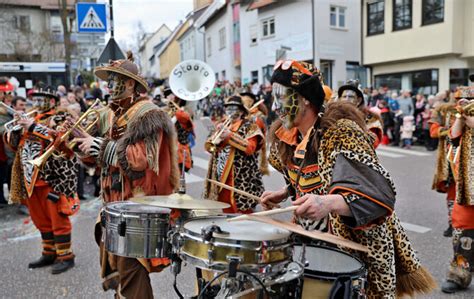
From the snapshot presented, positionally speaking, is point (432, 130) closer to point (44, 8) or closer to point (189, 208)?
point (189, 208)

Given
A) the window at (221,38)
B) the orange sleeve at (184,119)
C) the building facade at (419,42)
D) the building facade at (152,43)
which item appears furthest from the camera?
the building facade at (152,43)

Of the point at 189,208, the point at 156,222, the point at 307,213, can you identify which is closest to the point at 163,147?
the point at 156,222

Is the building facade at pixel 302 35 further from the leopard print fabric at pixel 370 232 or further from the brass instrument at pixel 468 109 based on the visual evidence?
the leopard print fabric at pixel 370 232

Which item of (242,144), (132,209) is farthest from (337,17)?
(132,209)

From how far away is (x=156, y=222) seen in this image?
265cm

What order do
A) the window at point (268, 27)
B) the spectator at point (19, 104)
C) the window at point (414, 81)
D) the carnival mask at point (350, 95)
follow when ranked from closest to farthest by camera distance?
1. the carnival mask at point (350, 95)
2. the spectator at point (19, 104)
3. the window at point (414, 81)
4. the window at point (268, 27)

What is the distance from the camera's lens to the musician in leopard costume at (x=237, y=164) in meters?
5.06

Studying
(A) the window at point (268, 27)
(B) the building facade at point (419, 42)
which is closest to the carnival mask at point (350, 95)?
(B) the building facade at point (419, 42)

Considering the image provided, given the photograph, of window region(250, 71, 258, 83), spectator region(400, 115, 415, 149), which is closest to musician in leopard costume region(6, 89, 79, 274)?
spectator region(400, 115, 415, 149)

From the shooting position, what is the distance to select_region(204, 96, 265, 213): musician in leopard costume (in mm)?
5062

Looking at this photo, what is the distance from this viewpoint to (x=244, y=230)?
6.62ft

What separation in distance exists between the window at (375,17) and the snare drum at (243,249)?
2061 centimetres

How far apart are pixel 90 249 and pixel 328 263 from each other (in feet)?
13.5

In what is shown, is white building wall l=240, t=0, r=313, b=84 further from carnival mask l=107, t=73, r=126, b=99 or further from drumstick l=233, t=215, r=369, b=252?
drumstick l=233, t=215, r=369, b=252
